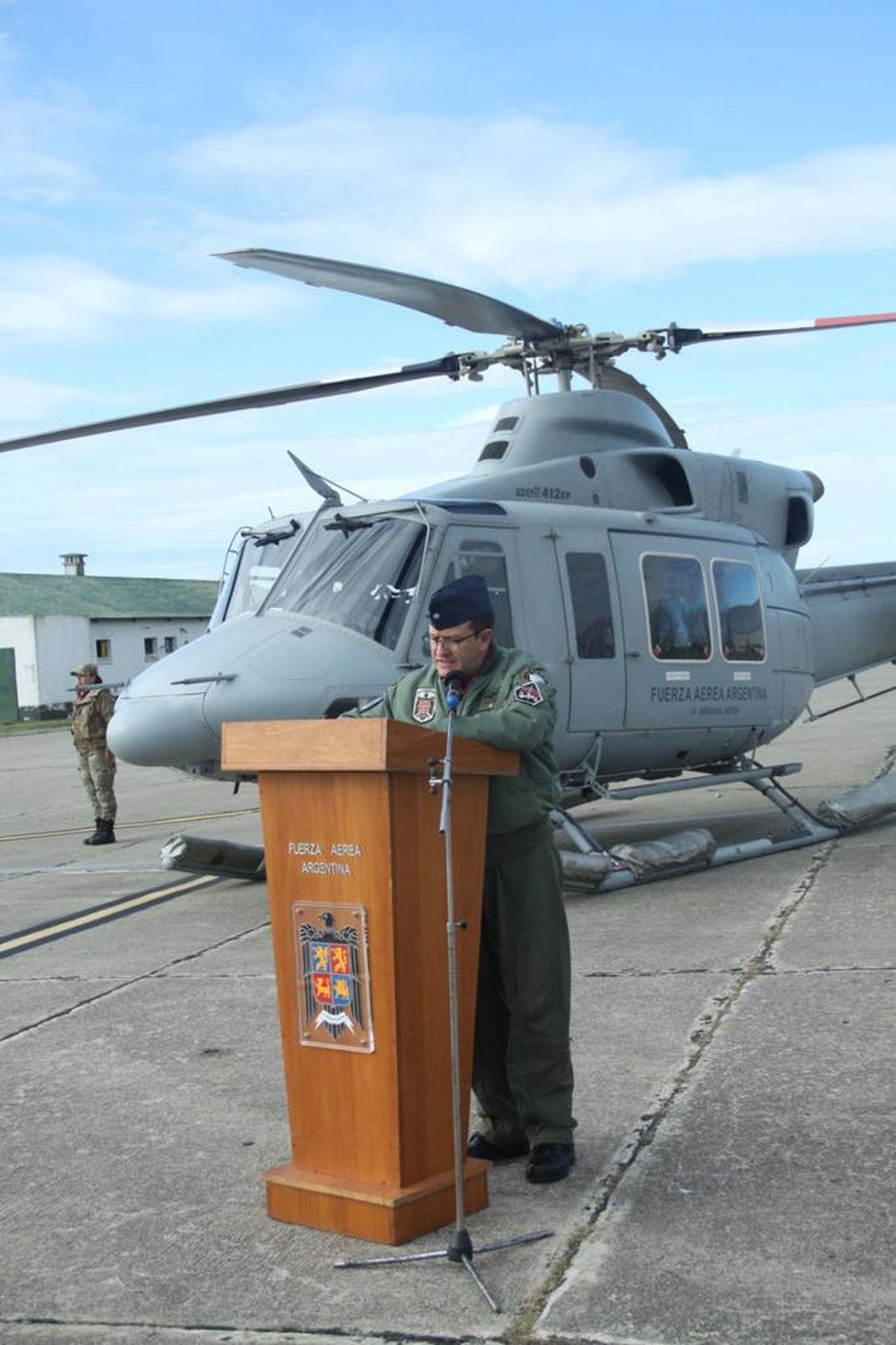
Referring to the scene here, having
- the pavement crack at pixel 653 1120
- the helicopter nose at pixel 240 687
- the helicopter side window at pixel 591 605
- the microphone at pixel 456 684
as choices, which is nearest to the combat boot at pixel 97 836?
the helicopter nose at pixel 240 687

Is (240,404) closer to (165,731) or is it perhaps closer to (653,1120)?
(165,731)

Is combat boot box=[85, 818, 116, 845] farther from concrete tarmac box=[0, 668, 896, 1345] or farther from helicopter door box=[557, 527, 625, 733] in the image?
helicopter door box=[557, 527, 625, 733]

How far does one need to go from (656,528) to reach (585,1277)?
7144mm

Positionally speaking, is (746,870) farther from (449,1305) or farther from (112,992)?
(449,1305)

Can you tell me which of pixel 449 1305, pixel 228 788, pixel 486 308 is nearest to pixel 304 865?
pixel 449 1305

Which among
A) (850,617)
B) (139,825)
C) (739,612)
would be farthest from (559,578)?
(139,825)

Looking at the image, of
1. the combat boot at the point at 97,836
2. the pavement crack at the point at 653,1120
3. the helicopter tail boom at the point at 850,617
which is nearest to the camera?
the pavement crack at the point at 653,1120

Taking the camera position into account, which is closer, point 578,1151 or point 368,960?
point 368,960

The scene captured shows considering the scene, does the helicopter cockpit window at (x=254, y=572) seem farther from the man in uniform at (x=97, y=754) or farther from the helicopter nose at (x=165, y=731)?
the man in uniform at (x=97, y=754)

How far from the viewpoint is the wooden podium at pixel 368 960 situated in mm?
3596

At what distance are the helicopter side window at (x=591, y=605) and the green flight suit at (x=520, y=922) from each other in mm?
4998

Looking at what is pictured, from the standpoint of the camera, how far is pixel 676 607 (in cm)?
985

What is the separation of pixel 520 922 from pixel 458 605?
938 millimetres

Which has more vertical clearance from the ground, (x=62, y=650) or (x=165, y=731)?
(x=165, y=731)
